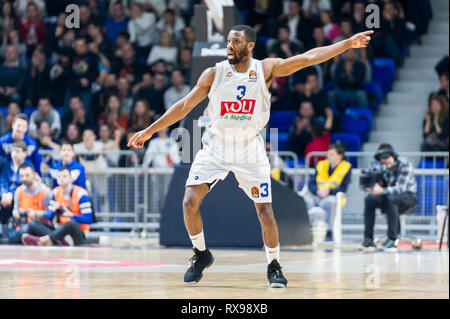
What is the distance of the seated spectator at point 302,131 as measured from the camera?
52.9 feet

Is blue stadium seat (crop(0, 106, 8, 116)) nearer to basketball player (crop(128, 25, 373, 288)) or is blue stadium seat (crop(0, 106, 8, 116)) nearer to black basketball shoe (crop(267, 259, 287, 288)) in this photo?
basketball player (crop(128, 25, 373, 288))

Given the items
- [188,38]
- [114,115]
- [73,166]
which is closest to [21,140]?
[73,166]

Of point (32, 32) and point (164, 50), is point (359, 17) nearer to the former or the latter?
point (164, 50)

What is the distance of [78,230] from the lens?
522 inches

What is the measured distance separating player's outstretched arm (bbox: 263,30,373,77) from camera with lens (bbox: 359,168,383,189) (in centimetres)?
595

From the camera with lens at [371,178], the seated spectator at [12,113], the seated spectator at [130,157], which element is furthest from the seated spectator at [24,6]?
the camera with lens at [371,178]

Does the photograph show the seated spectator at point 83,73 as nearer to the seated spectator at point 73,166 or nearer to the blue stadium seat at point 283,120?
the blue stadium seat at point 283,120

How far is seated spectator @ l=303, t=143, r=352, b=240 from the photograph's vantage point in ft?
45.9

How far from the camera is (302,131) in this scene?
53.2 ft

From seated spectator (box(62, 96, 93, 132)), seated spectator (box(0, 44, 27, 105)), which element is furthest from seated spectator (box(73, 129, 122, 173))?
seated spectator (box(0, 44, 27, 105))

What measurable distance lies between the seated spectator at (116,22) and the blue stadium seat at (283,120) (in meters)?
4.59

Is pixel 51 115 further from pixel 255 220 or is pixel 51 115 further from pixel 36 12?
pixel 255 220

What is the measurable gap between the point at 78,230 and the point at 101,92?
5724mm

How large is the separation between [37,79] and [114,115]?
8.83 ft
